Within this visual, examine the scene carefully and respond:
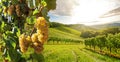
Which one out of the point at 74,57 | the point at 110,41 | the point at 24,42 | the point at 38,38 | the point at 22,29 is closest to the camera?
the point at 38,38

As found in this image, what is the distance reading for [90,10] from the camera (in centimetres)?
3838

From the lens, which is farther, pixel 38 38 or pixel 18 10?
pixel 18 10

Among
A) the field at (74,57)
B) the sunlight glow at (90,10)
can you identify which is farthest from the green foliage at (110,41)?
the sunlight glow at (90,10)

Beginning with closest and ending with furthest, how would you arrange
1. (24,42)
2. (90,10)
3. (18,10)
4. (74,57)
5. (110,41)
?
(24,42) < (18,10) < (74,57) < (110,41) < (90,10)

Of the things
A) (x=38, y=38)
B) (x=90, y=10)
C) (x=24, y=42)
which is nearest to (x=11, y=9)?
(x=24, y=42)

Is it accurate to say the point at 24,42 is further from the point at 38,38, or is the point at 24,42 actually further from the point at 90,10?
the point at 90,10

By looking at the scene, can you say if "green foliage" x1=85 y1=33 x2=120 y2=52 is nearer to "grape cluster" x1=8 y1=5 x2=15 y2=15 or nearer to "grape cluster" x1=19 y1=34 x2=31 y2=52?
"grape cluster" x1=8 y1=5 x2=15 y2=15

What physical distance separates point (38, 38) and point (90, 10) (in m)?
37.3

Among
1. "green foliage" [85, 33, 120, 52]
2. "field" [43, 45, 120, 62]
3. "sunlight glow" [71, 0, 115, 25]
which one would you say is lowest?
"field" [43, 45, 120, 62]

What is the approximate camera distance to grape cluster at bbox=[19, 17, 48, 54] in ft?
4.51

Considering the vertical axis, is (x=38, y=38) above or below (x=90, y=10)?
below

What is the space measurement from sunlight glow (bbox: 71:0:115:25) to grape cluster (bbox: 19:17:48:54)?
104 ft

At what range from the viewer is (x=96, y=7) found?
3725cm

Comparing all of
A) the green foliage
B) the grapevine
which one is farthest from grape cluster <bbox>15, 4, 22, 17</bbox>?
the green foliage
